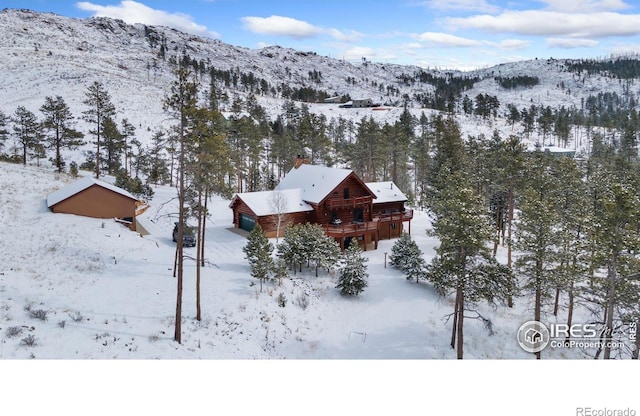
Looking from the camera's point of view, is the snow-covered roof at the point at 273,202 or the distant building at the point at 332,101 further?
the distant building at the point at 332,101

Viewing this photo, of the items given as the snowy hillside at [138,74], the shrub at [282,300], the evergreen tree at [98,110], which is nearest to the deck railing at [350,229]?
the shrub at [282,300]

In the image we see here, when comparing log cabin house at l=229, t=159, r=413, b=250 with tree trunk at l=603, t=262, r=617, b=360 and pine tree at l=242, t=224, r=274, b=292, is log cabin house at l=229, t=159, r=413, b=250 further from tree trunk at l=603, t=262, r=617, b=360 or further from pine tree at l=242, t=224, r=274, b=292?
tree trunk at l=603, t=262, r=617, b=360

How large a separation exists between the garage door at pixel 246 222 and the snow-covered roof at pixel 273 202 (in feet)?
4.39

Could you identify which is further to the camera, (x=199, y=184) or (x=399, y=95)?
(x=399, y=95)

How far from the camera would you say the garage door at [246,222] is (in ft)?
104

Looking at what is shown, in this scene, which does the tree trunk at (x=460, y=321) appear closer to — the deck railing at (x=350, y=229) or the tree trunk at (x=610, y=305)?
the tree trunk at (x=610, y=305)

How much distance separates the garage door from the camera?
31766 mm

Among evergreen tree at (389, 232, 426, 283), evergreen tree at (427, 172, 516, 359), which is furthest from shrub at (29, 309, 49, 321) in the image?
evergreen tree at (389, 232, 426, 283)

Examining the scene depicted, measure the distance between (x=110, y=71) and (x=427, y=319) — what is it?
346 ft

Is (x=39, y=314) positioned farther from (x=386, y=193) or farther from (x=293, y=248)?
(x=386, y=193)

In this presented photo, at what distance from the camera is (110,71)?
330 ft

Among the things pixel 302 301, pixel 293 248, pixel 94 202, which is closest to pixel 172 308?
pixel 302 301
